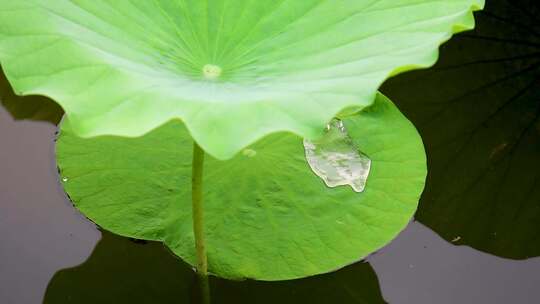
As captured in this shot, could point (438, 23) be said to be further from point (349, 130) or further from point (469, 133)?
point (469, 133)

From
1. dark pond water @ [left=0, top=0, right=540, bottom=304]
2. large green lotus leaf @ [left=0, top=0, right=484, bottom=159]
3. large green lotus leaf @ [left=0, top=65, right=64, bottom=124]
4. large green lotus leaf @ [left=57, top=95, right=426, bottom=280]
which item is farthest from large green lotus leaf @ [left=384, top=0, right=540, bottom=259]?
large green lotus leaf @ [left=0, top=65, right=64, bottom=124]

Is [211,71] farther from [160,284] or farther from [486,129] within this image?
[486,129]

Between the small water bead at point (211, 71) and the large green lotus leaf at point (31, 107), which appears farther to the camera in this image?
the large green lotus leaf at point (31, 107)

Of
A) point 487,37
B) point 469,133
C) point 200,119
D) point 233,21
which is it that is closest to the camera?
point 200,119

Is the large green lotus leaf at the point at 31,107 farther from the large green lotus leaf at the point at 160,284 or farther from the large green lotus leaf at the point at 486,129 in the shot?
the large green lotus leaf at the point at 486,129

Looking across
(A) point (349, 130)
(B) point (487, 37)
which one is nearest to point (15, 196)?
(A) point (349, 130)

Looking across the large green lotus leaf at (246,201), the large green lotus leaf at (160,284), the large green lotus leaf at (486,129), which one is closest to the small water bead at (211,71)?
the large green lotus leaf at (246,201)
